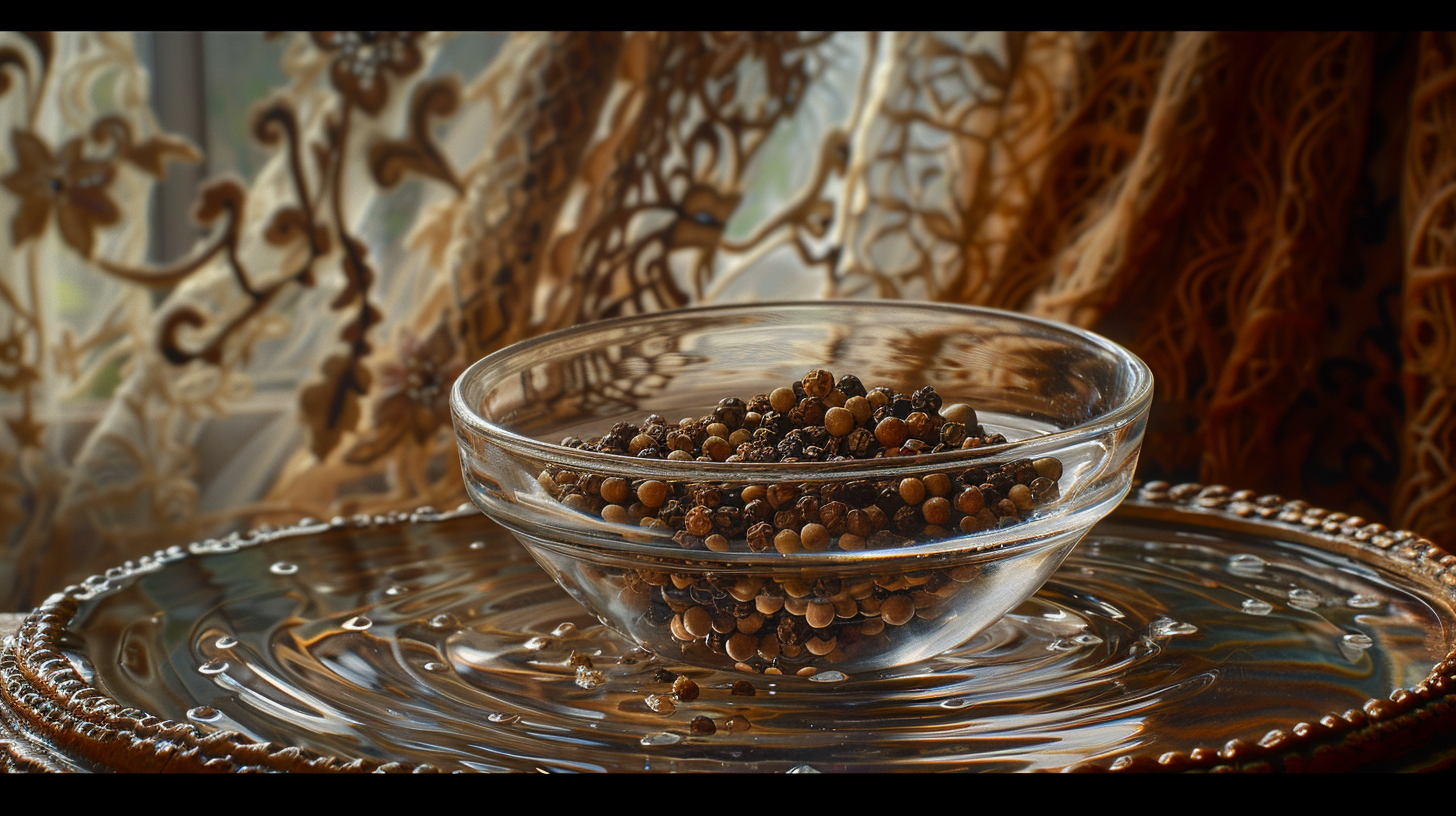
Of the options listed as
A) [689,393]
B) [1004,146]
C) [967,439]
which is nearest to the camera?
[967,439]

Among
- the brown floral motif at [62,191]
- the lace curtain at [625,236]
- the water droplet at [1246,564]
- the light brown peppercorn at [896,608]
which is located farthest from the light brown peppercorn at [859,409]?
the brown floral motif at [62,191]

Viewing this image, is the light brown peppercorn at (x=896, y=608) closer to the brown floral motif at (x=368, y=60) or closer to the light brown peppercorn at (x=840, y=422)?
the light brown peppercorn at (x=840, y=422)

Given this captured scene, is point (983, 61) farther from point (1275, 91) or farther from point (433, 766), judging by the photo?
point (433, 766)

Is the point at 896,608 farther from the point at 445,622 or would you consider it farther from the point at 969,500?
the point at 445,622

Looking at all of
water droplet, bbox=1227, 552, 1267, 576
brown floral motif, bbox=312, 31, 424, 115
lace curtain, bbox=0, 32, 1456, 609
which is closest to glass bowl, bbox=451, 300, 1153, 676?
water droplet, bbox=1227, 552, 1267, 576

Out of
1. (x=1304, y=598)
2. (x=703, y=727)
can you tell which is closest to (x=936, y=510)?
(x=703, y=727)

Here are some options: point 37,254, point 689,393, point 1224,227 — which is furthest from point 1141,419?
point 37,254
